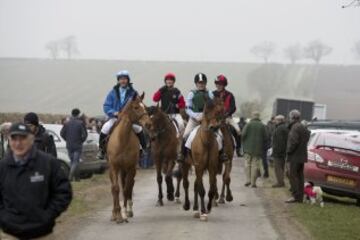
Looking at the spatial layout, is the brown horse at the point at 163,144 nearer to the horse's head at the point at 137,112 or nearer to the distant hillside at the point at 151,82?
the horse's head at the point at 137,112

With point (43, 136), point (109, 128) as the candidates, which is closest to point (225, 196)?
point (109, 128)

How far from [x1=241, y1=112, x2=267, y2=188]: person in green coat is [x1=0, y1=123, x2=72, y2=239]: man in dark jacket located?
15.1 metres

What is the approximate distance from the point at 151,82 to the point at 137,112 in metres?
73.2

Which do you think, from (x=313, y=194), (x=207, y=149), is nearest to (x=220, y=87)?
(x=207, y=149)

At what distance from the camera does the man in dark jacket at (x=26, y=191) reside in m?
6.52

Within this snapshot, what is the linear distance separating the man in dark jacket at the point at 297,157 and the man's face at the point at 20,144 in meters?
10.6

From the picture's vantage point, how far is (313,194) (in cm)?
1628

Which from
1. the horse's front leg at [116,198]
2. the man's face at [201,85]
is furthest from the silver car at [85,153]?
the horse's front leg at [116,198]

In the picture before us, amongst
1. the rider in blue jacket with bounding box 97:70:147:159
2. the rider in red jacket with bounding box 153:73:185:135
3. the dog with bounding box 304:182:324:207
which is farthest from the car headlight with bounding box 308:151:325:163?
the rider in blue jacket with bounding box 97:70:147:159

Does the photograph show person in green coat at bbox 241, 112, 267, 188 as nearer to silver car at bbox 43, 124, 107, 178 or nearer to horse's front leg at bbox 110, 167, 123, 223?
silver car at bbox 43, 124, 107, 178

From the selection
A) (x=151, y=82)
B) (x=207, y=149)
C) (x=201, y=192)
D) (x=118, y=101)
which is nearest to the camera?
(x=201, y=192)

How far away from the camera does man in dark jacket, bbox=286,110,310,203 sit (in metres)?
16.4

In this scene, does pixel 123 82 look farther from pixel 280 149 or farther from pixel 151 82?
pixel 151 82

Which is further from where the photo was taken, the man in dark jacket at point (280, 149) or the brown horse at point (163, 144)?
the man in dark jacket at point (280, 149)
